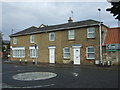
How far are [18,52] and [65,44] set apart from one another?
11.7 m

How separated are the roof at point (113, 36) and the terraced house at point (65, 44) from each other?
942mm

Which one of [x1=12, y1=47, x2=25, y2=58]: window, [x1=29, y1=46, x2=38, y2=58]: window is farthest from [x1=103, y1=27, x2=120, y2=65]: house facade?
[x1=12, y1=47, x2=25, y2=58]: window

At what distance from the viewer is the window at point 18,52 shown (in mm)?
28934

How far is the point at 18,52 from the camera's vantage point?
29922 millimetres

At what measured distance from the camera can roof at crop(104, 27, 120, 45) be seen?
19513mm

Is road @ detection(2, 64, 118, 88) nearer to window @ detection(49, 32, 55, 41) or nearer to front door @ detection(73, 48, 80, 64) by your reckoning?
front door @ detection(73, 48, 80, 64)

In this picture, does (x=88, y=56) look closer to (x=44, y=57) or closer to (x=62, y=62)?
(x=62, y=62)

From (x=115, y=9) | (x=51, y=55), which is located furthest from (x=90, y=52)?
(x=115, y=9)

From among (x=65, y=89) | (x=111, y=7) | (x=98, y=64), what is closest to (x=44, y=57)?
Answer: (x=98, y=64)

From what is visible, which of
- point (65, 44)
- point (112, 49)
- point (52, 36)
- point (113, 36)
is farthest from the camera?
point (52, 36)

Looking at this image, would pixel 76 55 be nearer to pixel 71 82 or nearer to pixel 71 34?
pixel 71 34

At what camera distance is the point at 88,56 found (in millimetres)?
20625

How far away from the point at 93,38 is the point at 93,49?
1.51 m

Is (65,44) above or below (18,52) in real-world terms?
above
